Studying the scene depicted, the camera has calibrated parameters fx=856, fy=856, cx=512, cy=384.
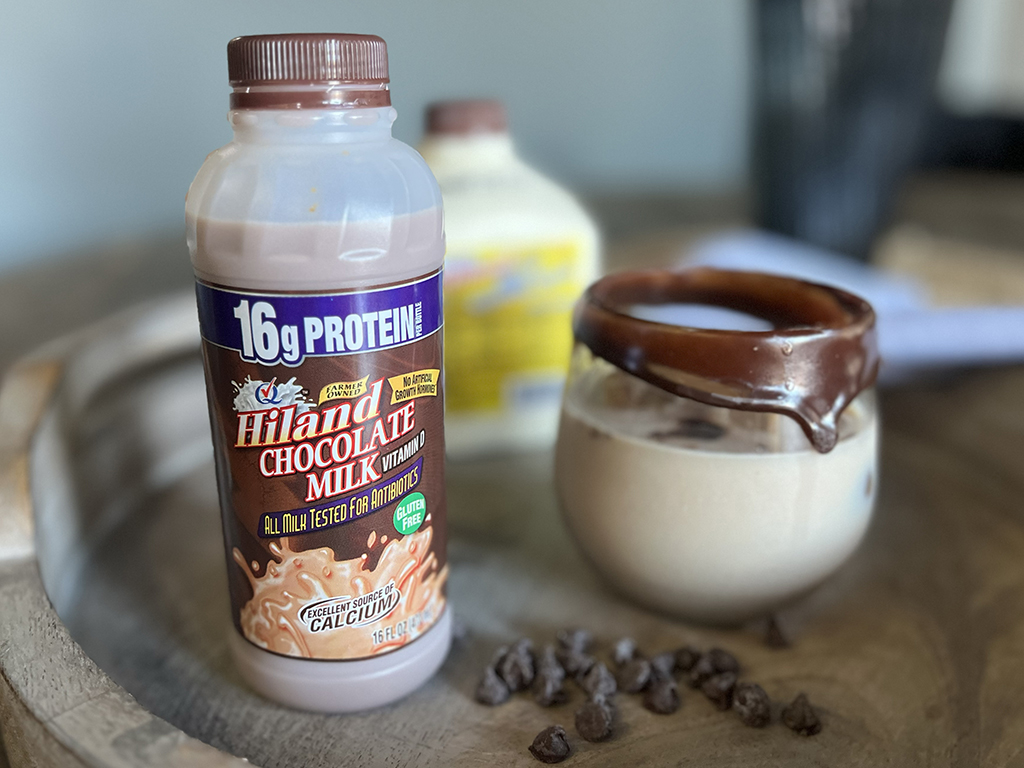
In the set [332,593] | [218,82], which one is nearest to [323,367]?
[332,593]

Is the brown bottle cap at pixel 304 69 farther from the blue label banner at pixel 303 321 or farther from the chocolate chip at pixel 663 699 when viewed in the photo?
the chocolate chip at pixel 663 699

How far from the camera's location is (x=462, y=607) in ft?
2.06

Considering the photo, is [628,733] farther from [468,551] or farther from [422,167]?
[422,167]

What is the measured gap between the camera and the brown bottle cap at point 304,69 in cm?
43

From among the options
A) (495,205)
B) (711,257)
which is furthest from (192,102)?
(711,257)

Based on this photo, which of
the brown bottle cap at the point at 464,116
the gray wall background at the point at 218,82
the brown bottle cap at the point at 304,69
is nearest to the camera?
the brown bottle cap at the point at 304,69

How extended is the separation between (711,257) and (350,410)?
2.29ft

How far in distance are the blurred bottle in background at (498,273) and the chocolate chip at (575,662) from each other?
0.28m

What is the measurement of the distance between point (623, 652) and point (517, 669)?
0.07 meters

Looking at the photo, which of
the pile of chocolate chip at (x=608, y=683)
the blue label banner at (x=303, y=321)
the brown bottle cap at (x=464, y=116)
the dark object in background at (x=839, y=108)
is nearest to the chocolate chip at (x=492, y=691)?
the pile of chocolate chip at (x=608, y=683)

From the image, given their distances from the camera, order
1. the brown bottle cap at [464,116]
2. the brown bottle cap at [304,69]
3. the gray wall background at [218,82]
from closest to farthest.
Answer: the brown bottle cap at [304,69], the brown bottle cap at [464,116], the gray wall background at [218,82]

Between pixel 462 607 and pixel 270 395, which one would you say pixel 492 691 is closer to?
pixel 462 607

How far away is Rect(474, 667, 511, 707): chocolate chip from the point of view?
52 cm

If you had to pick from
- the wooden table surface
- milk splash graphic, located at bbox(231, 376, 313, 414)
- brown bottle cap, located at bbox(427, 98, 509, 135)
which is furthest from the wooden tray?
brown bottle cap, located at bbox(427, 98, 509, 135)
